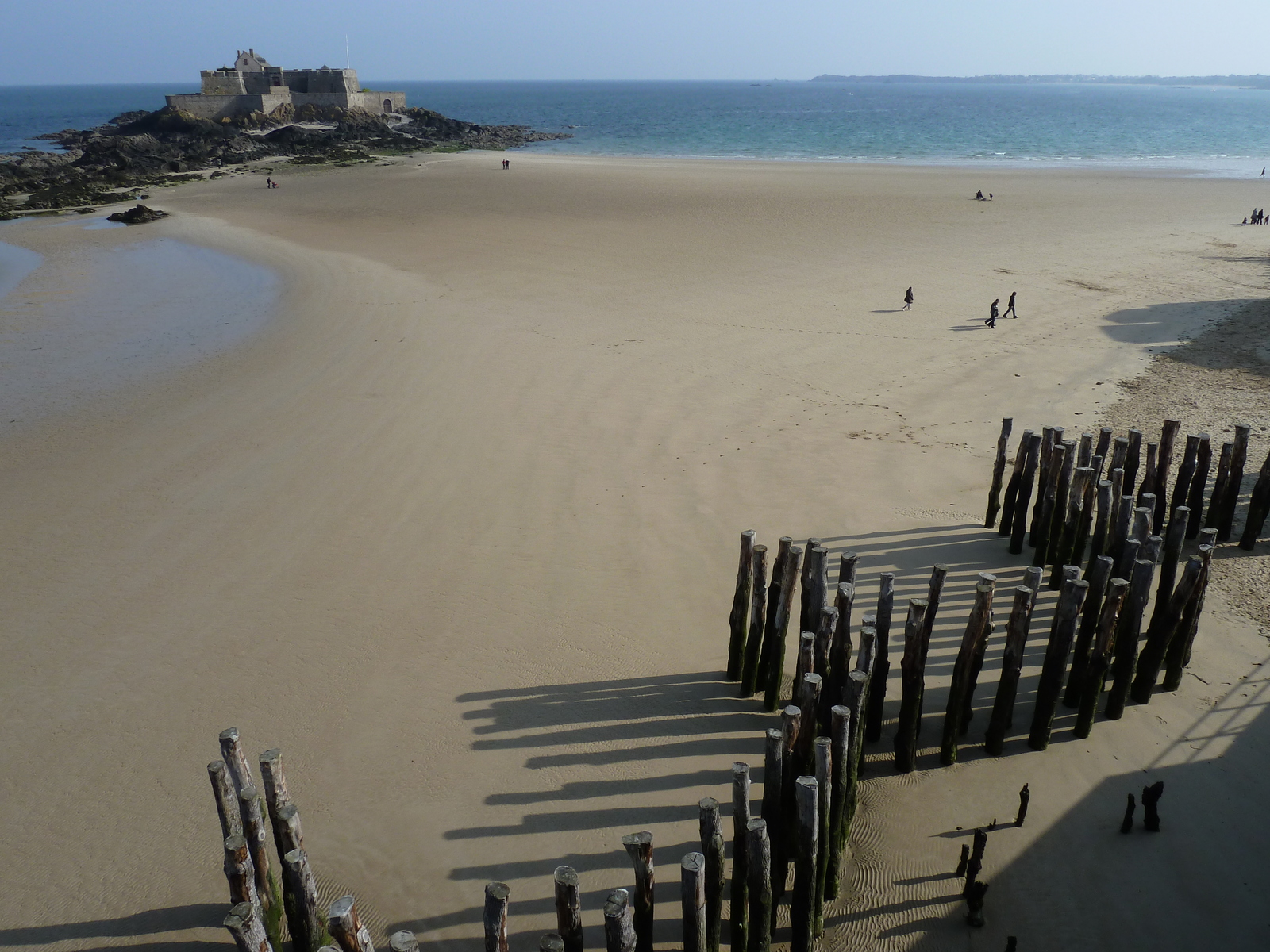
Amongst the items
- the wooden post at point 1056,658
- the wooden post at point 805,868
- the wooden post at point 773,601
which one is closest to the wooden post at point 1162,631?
the wooden post at point 1056,658

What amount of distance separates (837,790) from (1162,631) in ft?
13.3

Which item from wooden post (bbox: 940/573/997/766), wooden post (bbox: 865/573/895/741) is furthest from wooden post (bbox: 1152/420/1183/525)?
wooden post (bbox: 865/573/895/741)

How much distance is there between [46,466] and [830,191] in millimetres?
37921

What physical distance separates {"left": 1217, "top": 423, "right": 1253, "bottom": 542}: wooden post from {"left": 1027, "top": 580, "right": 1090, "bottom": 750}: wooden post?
14.1 ft

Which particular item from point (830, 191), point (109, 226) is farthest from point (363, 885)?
point (830, 191)

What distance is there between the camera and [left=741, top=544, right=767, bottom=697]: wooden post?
7.77m

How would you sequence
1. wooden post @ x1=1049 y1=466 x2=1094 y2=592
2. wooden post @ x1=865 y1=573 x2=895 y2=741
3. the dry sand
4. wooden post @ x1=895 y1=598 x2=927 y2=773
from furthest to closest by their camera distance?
wooden post @ x1=1049 y1=466 x2=1094 y2=592 < wooden post @ x1=865 y1=573 x2=895 y2=741 < wooden post @ x1=895 y1=598 x2=927 y2=773 < the dry sand

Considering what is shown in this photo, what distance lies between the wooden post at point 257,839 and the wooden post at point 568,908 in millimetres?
1920

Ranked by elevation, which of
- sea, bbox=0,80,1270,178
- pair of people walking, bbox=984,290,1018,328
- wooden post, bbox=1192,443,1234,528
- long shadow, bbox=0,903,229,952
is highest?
sea, bbox=0,80,1270,178

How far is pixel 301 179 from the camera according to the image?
5144cm

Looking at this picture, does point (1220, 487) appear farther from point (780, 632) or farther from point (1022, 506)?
point (780, 632)

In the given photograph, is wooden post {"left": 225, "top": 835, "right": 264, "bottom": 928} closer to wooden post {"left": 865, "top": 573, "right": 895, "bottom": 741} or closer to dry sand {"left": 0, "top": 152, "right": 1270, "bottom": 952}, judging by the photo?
dry sand {"left": 0, "top": 152, "right": 1270, "bottom": 952}

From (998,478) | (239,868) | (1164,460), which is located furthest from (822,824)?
(1164,460)

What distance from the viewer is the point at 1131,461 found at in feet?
35.3
